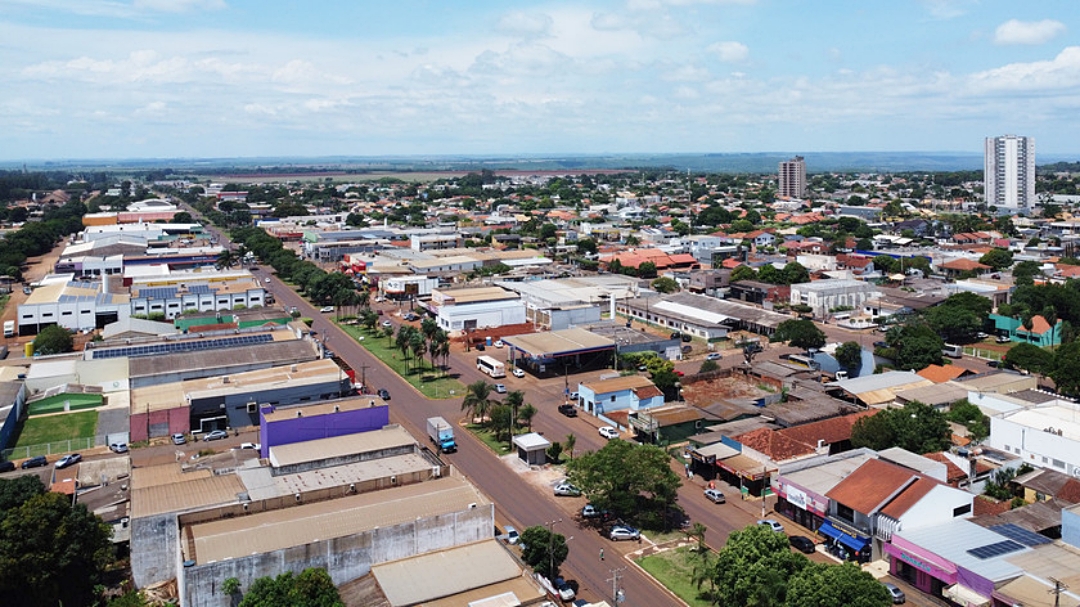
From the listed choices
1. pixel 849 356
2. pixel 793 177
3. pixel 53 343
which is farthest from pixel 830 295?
pixel 793 177

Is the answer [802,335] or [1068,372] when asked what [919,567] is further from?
[802,335]

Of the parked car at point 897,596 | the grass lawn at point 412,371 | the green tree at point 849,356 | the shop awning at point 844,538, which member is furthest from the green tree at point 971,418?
the grass lawn at point 412,371

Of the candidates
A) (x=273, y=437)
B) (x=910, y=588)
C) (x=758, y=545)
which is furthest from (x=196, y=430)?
(x=910, y=588)

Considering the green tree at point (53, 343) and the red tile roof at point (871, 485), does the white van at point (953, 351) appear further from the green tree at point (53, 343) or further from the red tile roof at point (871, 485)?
the green tree at point (53, 343)

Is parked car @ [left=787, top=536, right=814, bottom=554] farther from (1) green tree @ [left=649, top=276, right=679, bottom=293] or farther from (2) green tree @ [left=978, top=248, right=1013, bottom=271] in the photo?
(2) green tree @ [left=978, top=248, right=1013, bottom=271]

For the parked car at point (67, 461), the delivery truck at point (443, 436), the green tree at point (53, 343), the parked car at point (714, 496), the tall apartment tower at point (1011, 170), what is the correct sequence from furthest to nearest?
1. the tall apartment tower at point (1011, 170)
2. the green tree at point (53, 343)
3. the delivery truck at point (443, 436)
4. the parked car at point (67, 461)
5. the parked car at point (714, 496)
